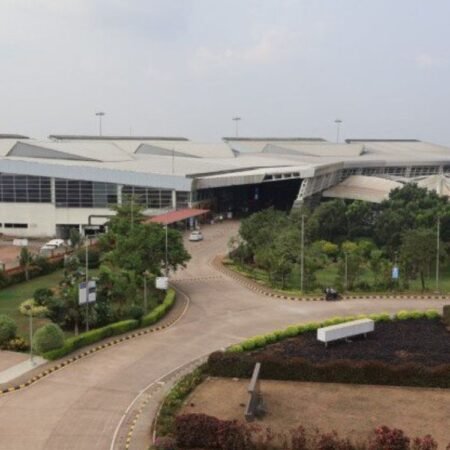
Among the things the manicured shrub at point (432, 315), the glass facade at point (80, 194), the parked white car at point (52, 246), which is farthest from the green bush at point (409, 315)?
the glass facade at point (80, 194)

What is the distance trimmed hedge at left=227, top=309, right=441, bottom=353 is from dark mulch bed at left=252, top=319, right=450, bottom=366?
30cm

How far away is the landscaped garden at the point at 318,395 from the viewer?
1641cm

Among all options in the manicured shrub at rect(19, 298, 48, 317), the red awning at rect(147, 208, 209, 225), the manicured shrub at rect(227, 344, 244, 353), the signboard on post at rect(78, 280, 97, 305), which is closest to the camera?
the manicured shrub at rect(227, 344, 244, 353)

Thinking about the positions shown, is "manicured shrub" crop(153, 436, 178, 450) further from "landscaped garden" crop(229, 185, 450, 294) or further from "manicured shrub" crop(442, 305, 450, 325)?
"landscaped garden" crop(229, 185, 450, 294)

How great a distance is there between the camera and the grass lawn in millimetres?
27703

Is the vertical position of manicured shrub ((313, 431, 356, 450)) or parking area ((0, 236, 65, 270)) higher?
parking area ((0, 236, 65, 270))

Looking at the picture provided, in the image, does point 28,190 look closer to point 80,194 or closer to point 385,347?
point 80,194

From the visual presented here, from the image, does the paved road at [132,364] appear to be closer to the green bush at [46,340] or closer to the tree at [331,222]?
the green bush at [46,340]

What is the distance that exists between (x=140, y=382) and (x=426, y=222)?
29.7 metres

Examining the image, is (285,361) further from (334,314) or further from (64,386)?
(334,314)

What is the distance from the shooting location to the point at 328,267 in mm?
43438

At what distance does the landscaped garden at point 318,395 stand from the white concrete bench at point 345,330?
32cm

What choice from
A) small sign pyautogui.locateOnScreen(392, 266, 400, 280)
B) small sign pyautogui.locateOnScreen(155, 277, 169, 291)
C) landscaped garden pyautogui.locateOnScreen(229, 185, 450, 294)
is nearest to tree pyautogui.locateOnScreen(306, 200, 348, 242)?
landscaped garden pyautogui.locateOnScreen(229, 185, 450, 294)

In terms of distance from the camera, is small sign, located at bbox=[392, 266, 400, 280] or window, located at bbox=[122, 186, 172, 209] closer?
small sign, located at bbox=[392, 266, 400, 280]
